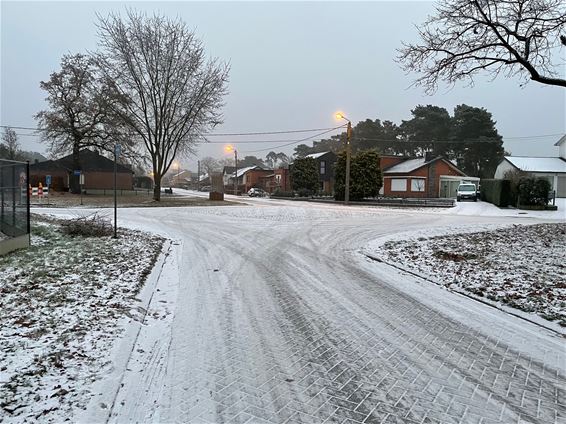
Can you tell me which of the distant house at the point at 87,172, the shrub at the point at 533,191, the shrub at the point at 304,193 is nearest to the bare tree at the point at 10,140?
the distant house at the point at 87,172

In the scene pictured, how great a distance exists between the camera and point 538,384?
3758mm

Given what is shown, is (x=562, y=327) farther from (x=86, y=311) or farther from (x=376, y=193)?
(x=376, y=193)

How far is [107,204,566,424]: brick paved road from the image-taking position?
3273 mm

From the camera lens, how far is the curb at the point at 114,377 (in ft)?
10.3

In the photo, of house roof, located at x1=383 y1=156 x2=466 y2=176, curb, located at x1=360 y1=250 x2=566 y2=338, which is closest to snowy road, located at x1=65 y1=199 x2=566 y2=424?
curb, located at x1=360 y1=250 x2=566 y2=338

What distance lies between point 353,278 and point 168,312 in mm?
3609

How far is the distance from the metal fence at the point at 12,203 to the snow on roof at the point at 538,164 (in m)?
43.1

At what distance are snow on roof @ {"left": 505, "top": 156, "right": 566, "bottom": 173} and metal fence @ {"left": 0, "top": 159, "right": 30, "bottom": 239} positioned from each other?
141 ft

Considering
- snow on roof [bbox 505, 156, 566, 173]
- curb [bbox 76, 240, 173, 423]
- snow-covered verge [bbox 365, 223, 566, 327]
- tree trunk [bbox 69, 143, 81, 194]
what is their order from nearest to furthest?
curb [bbox 76, 240, 173, 423]
snow-covered verge [bbox 365, 223, 566, 327]
snow on roof [bbox 505, 156, 566, 173]
tree trunk [bbox 69, 143, 81, 194]

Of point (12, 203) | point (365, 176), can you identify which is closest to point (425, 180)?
point (365, 176)

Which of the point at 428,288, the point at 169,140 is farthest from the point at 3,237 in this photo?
the point at 169,140

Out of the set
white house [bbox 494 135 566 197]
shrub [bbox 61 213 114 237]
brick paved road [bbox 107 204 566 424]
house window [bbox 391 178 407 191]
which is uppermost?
white house [bbox 494 135 566 197]

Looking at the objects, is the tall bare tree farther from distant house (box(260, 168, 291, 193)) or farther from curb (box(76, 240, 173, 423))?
curb (box(76, 240, 173, 423))

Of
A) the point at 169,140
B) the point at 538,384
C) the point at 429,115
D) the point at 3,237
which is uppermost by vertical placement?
the point at 429,115
